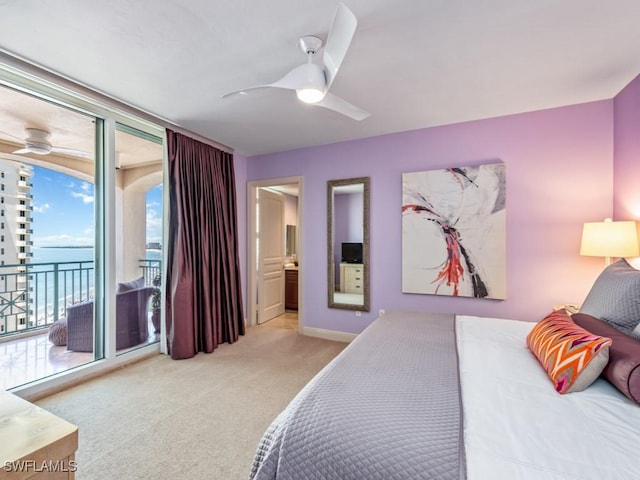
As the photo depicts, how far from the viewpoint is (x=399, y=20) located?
5.68 feet

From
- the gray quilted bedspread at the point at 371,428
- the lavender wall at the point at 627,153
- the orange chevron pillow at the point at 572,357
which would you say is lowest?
the gray quilted bedspread at the point at 371,428

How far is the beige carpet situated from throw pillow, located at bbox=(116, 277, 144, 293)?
79 centimetres

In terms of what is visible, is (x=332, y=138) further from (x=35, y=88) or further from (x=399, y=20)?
(x=35, y=88)

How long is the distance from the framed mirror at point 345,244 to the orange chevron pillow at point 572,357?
7.82 feet

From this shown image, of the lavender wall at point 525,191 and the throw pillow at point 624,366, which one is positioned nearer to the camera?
the throw pillow at point 624,366

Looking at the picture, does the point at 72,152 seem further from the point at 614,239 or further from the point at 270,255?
the point at 614,239

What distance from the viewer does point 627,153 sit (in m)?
2.46

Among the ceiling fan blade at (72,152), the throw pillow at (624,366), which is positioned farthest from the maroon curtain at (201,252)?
the throw pillow at (624,366)

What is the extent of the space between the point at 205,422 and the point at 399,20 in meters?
2.85

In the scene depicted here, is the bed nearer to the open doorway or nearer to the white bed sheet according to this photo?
the white bed sheet

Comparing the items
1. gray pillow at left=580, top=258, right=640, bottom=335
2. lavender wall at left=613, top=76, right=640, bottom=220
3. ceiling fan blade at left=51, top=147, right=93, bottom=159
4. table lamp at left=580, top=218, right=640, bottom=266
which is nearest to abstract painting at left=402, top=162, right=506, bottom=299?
table lamp at left=580, top=218, right=640, bottom=266

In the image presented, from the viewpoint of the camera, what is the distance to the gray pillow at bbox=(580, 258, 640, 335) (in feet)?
4.84

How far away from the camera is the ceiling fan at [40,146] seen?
292 centimetres

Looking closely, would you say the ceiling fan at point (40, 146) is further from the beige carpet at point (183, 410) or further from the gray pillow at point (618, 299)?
the gray pillow at point (618, 299)
